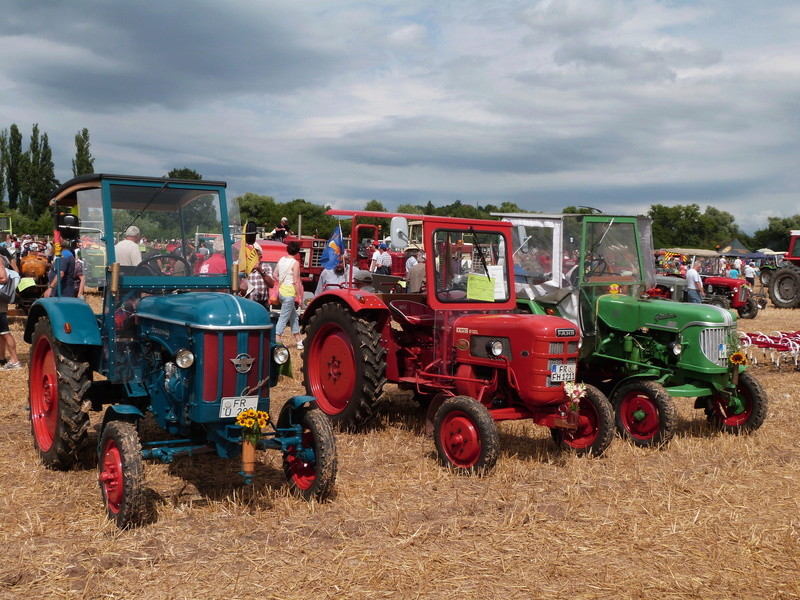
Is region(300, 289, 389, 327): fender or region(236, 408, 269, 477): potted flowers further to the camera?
region(300, 289, 389, 327): fender

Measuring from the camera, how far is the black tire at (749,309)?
18219 millimetres

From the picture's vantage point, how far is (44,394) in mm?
5531

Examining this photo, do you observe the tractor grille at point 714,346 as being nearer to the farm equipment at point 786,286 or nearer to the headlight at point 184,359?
the headlight at point 184,359

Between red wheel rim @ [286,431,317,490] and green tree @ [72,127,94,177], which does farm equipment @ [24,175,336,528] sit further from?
green tree @ [72,127,94,177]

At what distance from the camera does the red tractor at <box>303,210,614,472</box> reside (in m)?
5.33

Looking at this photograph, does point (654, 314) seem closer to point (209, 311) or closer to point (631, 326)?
point (631, 326)

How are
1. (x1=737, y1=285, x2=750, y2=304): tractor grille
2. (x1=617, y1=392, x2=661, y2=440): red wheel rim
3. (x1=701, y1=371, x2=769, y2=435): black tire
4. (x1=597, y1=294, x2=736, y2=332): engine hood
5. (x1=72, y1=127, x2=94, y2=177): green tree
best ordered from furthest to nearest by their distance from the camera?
(x1=72, y1=127, x2=94, y2=177): green tree → (x1=737, y1=285, x2=750, y2=304): tractor grille → (x1=701, y1=371, x2=769, y2=435): black tire → (x1=597, y1=294, x2=736, y2=332): engine hood → (x1=617, y1=392, x2=661, y2=440): red wheel rim

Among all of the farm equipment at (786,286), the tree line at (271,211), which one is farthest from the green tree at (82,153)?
the farm equipment at (786,286)

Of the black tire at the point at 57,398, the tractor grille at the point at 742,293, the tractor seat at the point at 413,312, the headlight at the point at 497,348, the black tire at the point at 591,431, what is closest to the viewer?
the black tire at the point at 57,398

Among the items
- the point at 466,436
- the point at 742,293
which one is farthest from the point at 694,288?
the point at 466,436

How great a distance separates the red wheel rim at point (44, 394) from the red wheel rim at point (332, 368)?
2.22 m

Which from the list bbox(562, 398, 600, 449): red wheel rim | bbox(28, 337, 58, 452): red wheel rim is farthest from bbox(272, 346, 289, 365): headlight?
bbox(562, 398, 600, 449): red wheel rim

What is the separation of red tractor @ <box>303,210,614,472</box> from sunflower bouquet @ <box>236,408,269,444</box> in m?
1.62

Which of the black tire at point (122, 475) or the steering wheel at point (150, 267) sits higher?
the steering wheel at point (150, 267)
